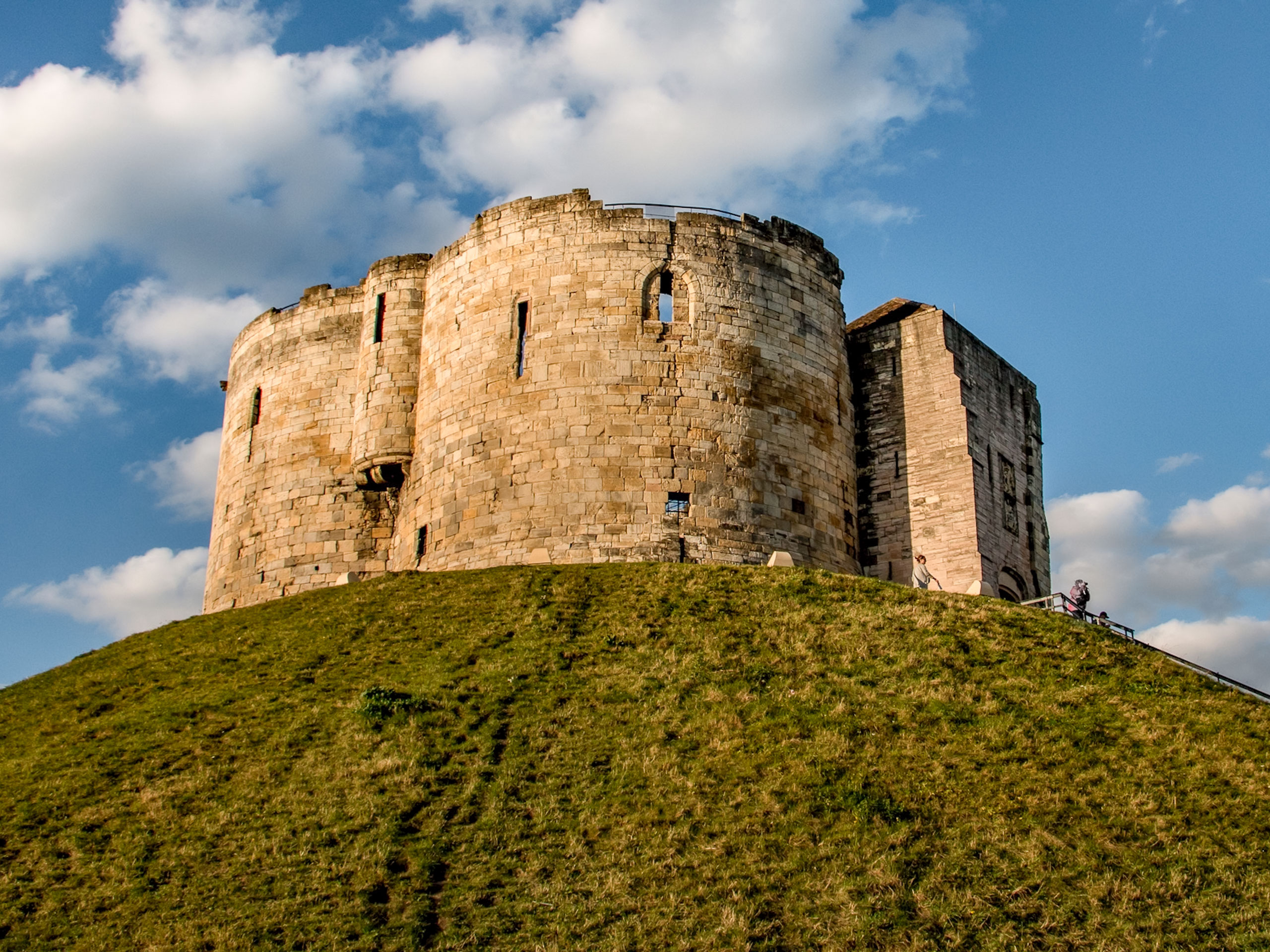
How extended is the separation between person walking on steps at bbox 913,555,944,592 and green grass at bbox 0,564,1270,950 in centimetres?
510

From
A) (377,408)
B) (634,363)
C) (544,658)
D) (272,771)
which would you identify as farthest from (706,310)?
(272,771)

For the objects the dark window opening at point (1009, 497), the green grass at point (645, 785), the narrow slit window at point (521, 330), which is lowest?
the green grass at point (645, 785)

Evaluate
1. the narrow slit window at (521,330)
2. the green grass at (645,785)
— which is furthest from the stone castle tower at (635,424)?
the green grass at (645,785)

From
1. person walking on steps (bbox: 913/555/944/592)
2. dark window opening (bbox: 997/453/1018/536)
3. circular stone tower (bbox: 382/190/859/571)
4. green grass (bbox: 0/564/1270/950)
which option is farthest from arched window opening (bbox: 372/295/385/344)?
dark window opening (bbox: 997/453/1018/536)

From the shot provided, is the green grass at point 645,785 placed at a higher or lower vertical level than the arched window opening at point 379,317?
lower

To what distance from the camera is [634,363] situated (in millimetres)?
26453

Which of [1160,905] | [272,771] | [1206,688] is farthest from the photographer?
[1206,688]

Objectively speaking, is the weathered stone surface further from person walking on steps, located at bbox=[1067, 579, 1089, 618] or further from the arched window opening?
the arched window opening

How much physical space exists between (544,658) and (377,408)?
38.3 ft

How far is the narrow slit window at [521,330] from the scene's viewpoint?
1070 inches

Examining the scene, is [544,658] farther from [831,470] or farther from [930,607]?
[831,470]

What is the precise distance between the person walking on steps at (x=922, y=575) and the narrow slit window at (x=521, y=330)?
9.18 m

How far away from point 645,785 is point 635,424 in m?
11.4

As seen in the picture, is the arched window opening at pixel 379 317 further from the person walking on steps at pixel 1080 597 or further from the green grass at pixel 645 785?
the person walking on steps at pixel 1080 597
